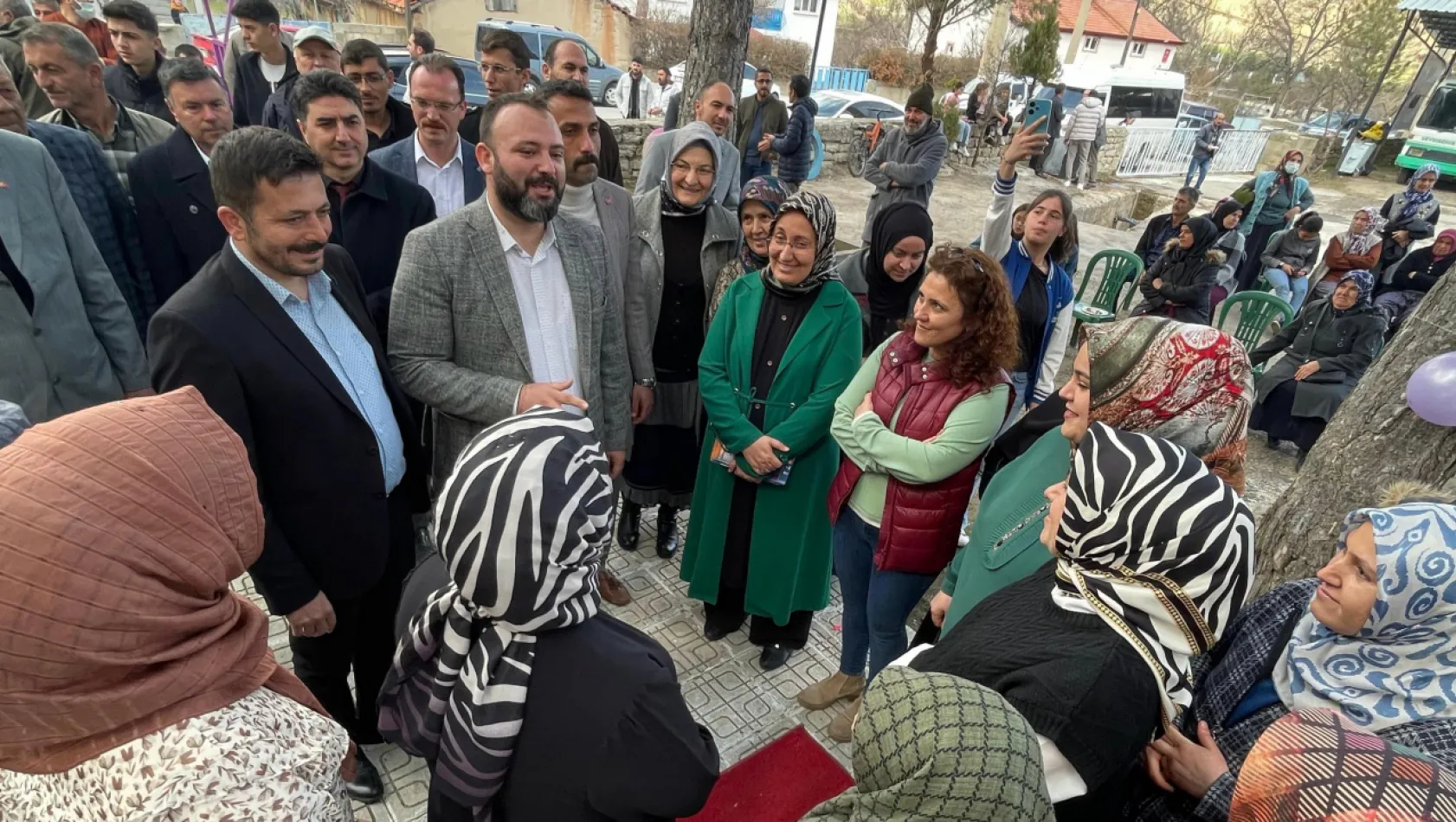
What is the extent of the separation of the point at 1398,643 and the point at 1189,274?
552 cm

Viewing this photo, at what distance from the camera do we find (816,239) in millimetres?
2662

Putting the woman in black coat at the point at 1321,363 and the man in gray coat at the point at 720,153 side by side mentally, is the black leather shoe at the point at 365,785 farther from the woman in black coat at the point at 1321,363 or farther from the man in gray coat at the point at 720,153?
the woman in black coat at the point at 1321,363

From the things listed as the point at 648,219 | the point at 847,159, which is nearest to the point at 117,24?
the point at 648,219

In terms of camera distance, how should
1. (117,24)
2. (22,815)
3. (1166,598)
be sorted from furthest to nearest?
(117,24) < (1166,598) < (22,815)

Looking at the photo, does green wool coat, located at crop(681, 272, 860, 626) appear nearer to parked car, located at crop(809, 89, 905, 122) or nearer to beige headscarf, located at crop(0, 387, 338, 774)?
beige headscarf, located at crop(0, 387, 338, 774)

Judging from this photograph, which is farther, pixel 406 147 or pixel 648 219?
pixel 406 147

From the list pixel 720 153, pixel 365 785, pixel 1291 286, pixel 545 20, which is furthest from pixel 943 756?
pixel 545 20

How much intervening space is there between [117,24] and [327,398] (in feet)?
15.8

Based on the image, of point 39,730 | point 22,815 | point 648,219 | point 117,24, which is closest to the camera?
point 39,730

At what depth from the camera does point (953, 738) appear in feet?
3.29

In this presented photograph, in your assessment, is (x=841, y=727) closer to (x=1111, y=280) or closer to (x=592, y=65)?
(x=1111, y=280)

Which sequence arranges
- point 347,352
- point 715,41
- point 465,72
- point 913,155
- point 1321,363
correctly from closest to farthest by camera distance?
point 347,352
point 1321,363
point 715,41
point 913,155
point 465,72

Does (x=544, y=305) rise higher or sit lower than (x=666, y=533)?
higher

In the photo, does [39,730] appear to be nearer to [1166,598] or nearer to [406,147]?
[1166,598]
